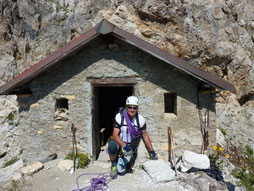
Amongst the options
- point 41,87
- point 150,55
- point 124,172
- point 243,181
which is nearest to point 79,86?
point 41,87

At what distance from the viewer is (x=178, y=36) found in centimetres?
923

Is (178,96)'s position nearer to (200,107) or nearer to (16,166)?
(200,107)

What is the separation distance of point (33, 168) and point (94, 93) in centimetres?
260

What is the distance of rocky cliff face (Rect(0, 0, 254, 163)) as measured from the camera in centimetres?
850

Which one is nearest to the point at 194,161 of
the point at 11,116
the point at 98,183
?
the point at 98,183

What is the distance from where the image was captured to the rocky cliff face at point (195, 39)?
8.50 metres

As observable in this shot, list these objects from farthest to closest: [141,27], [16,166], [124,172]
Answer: [141,27], [16,166], [124,172]

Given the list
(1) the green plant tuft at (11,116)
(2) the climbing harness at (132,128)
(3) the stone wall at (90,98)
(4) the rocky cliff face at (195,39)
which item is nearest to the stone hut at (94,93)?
(3) the stone wall at (90,98)

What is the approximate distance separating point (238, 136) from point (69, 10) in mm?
15486

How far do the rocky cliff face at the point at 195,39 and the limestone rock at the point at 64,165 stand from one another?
4632 millimetres

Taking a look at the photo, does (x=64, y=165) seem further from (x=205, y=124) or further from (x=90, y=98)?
(x=205, y=124)

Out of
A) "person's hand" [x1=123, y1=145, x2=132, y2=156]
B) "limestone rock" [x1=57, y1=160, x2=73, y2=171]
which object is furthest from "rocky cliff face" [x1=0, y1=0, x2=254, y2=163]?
"person's hand" [x1=123, y1=145, x2=132, y2=156]

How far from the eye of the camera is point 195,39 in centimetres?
884

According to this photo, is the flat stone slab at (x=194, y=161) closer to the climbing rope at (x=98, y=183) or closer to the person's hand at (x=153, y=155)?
the person's hand at (x=153, y=155)
